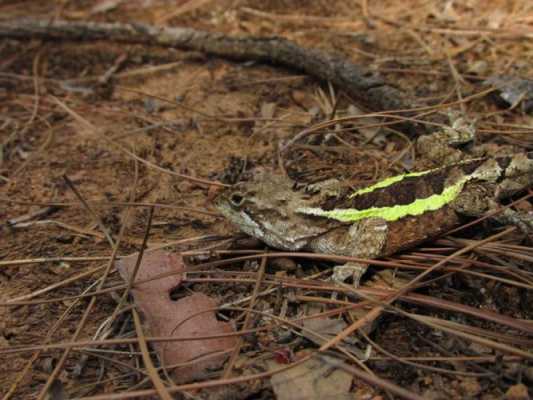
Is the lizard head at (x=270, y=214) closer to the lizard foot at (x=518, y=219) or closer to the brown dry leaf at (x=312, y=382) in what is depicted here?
the brown dry leaf at (x=312, y=382)

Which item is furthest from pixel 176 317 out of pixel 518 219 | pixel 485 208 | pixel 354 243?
pixel 518 219

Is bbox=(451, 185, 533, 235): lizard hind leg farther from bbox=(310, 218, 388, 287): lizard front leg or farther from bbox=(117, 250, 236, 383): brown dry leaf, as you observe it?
bbox=(117, 250, 236, 383): brown dry leaf

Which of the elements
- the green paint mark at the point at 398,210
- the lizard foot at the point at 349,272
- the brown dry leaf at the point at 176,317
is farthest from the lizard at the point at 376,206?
the brown dry leaf at the point at 176,317

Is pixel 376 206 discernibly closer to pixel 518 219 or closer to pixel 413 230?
pixel 413 230

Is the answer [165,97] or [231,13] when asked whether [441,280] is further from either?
[231,13]

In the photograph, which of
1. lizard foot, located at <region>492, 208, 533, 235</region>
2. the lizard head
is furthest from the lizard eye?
lizard foot, located at <region>492, 208, 533, 235</region>
